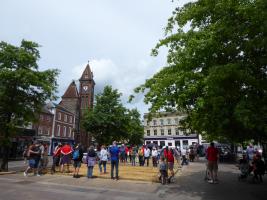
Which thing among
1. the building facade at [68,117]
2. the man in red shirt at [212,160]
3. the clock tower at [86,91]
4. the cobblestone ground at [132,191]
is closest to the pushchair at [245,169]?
the cobblestone ground at [132,191]

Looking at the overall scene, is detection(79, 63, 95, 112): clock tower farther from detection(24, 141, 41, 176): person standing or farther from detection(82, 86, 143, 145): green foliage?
detection(24, 141, 41, 176): person standing

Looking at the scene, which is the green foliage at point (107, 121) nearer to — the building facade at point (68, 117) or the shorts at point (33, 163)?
the building facade at point (68, 117)

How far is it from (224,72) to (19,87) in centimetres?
1355

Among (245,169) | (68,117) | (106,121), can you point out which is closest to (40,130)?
(68,117)

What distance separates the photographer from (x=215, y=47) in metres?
9.34

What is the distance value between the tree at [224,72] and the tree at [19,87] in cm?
982

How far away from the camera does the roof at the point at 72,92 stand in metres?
72.7

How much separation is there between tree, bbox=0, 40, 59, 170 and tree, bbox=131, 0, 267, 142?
9.82 meters

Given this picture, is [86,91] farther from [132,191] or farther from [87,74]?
[132,191]

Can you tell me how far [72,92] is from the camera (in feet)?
242

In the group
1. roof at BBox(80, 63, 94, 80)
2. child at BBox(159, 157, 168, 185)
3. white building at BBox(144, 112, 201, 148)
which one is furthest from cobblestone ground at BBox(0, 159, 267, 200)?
roof at BBox(80, 63, 94, 80)

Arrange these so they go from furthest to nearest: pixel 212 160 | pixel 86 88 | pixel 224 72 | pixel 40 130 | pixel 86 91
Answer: pixel 86 88 → pixel 86 91 → pixel 40 130 → pixel 212 160 → pixel 224 72

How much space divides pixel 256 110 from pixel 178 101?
2631 mm

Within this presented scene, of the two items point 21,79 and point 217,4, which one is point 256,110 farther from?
point 21,79
